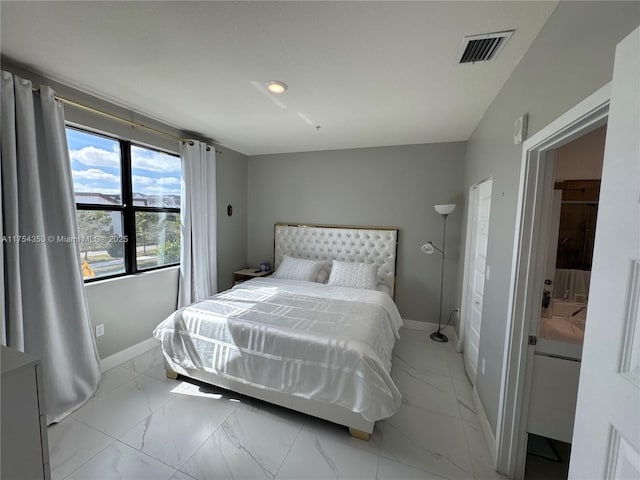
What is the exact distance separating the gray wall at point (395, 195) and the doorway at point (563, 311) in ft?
4.17

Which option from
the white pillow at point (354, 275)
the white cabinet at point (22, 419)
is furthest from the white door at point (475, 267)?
the white cabinet at point (22, 419)

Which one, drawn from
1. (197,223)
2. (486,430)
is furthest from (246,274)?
(486,430)

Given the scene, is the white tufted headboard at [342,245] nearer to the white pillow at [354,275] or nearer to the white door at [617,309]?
the white pillow at [354,275]

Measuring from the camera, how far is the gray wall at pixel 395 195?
3.38 m

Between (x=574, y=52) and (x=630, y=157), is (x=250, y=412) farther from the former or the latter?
(x=574, y=52)

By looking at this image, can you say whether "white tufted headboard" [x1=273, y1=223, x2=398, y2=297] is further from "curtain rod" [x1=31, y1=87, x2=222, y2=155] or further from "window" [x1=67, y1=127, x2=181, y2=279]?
"curtain rod" [x1=31, y1=87, x2=222, y2=155]

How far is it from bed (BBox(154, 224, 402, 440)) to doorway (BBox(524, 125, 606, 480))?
0.85 metres

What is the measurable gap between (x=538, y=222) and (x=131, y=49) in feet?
8.37

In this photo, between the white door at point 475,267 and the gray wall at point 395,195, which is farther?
the gray wall at point 395,195

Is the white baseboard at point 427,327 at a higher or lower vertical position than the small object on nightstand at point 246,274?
lower

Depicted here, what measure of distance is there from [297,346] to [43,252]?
193cm

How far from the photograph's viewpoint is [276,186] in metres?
4.19

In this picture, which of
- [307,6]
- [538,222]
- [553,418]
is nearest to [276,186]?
[307,6]

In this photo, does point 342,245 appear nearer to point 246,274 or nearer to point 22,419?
point 246,274
